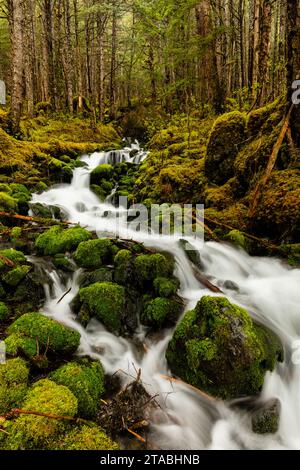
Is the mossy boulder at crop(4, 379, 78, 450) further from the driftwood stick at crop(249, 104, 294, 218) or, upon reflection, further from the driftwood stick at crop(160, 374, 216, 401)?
the driftwood stick at crop(249, 104, 294, 218)

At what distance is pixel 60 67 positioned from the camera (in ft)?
75.1

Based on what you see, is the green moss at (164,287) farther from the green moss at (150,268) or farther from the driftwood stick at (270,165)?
the driftwood stick at (270,165)

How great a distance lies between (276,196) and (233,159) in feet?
7.30

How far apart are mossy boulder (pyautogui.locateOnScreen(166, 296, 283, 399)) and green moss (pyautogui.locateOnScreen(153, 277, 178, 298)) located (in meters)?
0.87

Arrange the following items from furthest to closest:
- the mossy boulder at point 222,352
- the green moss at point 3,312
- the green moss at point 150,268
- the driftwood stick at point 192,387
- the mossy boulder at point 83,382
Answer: the green moss at point 150,268 < the green moss at point 3,312 < the driftwood stick at point 192,387 < the mossy boulder at point 222,352 < the mossy boulder at point 83,382

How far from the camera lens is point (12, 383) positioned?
9.36ft

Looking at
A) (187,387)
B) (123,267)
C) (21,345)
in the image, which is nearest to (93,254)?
(123,267)

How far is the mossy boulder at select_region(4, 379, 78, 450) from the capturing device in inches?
93.3

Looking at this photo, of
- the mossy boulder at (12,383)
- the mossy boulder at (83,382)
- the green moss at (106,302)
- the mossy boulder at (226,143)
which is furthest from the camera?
the mossy boulder at (226,143)

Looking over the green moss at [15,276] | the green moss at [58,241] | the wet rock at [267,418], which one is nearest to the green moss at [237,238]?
the green moss at [58,241]

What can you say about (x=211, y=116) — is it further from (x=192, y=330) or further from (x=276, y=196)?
(x=192, y=330)

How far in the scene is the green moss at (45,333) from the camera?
137 inches

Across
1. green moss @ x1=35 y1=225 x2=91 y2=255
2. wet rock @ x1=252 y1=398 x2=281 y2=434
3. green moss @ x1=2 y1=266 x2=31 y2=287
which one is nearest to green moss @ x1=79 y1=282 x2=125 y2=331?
green moss @ x1=2 y1=266 x2=31 y2=287

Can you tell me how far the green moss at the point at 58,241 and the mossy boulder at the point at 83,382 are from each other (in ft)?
9.24
